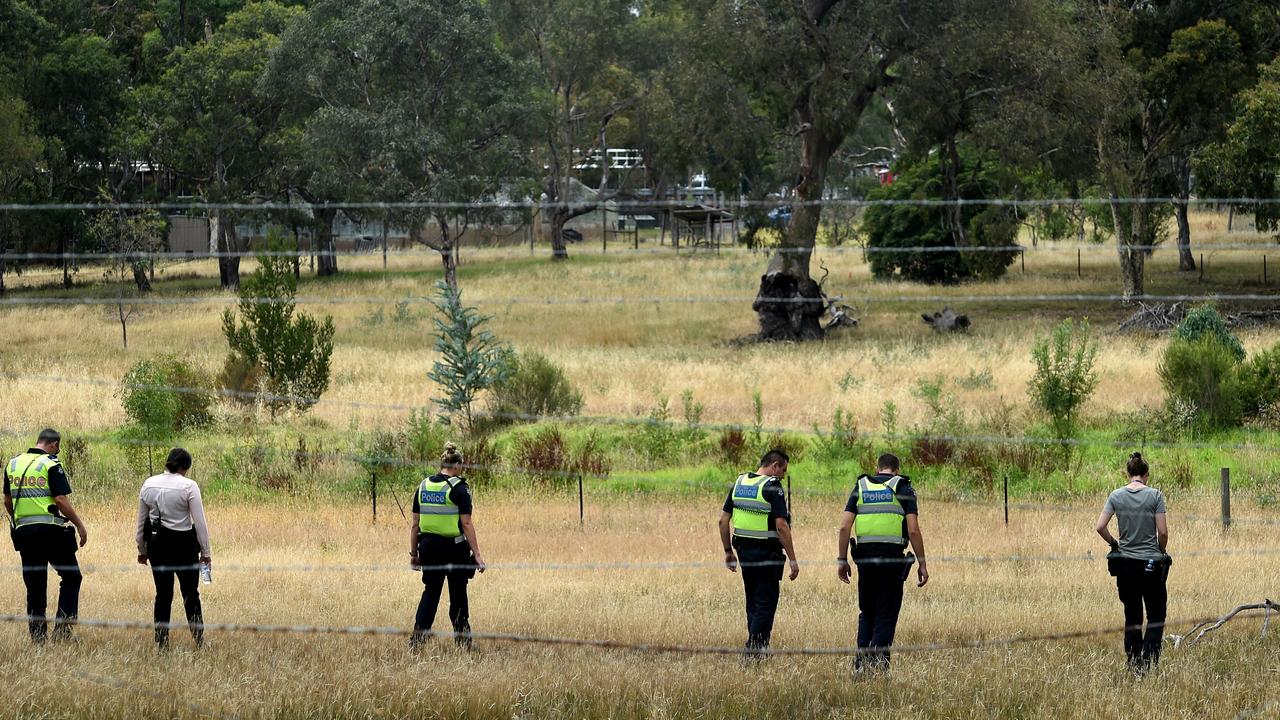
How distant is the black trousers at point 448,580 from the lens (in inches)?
476

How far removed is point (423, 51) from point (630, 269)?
15.3 meters

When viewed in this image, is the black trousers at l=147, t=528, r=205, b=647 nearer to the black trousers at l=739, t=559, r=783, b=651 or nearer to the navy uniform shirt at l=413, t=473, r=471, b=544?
the navy uniform shirt at l=413, t=473, r=471, b=544

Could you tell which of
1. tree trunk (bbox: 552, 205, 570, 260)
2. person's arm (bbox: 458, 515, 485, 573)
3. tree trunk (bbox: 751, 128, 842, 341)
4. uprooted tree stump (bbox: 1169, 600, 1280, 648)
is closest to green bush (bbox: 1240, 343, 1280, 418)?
uprooted tree stump (bbox: 1169, 600, 1280, 648)

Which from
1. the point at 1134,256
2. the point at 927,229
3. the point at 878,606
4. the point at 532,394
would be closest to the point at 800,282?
the point at 1134,256

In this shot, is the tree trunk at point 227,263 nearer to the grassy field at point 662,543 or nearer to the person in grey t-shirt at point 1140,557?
the grassy field at point 662,543

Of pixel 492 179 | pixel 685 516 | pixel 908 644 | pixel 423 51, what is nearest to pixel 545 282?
pixel 492 179

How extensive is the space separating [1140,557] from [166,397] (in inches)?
727

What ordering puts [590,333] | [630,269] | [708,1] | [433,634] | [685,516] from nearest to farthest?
1. [433,634]
2. [685,516]
3. [708,1]
4. [590,333]
5. [630,269]

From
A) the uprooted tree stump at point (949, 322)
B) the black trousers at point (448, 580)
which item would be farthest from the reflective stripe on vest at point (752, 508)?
the uprooted tree stump at point (949, 322)

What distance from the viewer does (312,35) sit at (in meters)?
51.9

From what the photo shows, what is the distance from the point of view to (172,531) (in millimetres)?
11859

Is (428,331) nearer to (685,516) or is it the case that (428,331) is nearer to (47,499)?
(685,516)

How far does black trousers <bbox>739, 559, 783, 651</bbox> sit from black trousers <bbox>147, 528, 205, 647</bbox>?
4257 millimetres

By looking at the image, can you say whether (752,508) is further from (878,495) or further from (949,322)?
(949,322)
